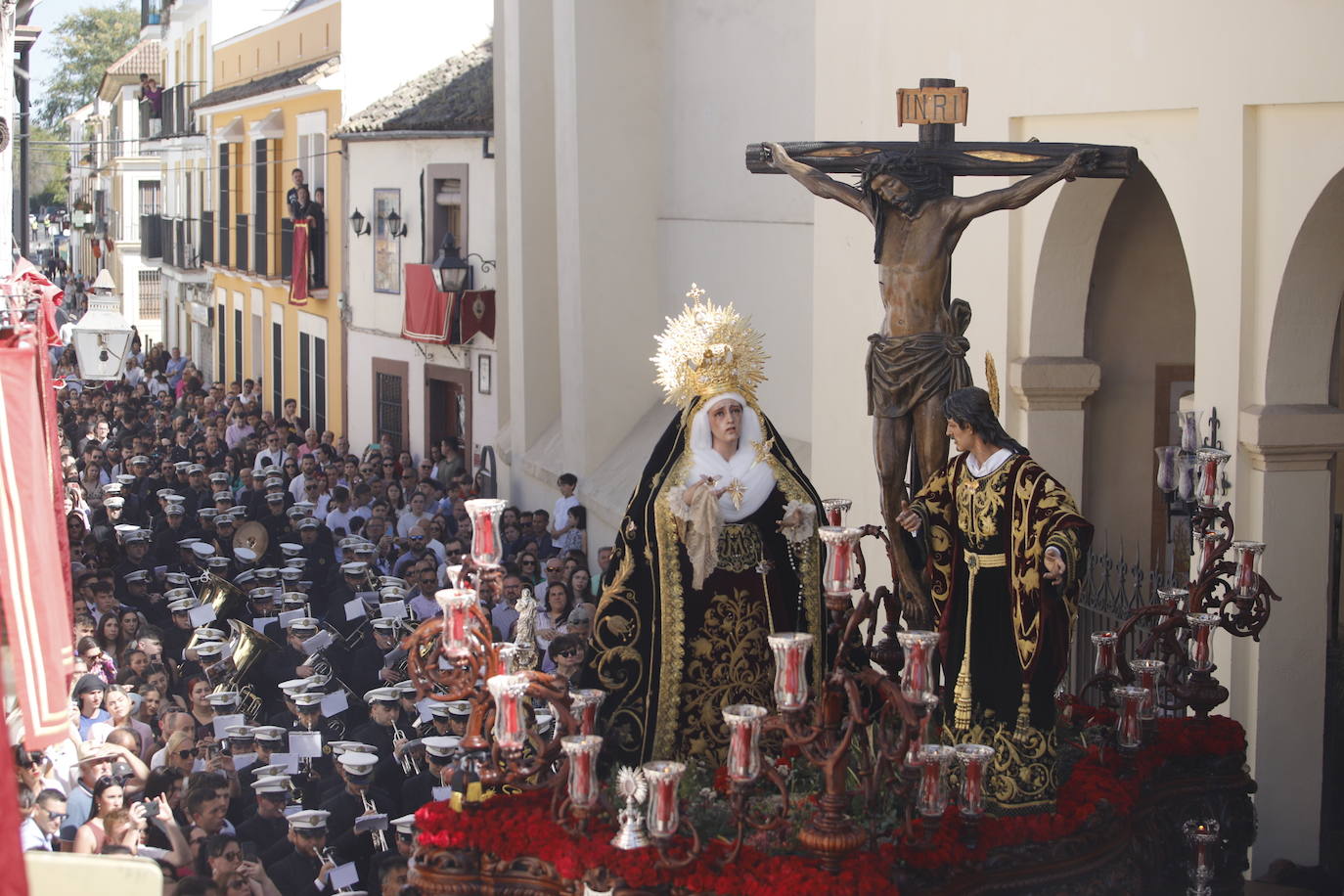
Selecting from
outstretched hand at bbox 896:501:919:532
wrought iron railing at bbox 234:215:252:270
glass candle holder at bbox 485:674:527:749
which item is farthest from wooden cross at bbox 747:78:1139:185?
wrought iron railing at bbox 234:215:252:270

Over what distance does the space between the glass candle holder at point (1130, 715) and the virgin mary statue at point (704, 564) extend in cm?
117

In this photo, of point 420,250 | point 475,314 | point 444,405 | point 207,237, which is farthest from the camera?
point 207,237

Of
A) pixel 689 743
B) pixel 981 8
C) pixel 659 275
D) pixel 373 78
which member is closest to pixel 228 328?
pixel 373 78

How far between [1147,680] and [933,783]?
4.98 ft

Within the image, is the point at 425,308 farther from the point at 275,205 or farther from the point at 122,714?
the point at 122,714

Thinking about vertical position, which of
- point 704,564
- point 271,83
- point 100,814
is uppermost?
point 271,83

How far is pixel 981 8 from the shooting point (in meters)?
10.3

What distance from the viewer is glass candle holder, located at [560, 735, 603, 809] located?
20.6 ft

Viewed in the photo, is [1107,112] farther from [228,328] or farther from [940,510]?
[228,328]

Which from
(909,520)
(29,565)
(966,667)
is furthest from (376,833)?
(909,520)

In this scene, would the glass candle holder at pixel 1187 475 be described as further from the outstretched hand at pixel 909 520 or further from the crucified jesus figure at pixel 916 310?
the outstretched hand at pixel 909 520

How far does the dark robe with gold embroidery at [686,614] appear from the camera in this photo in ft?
24.2

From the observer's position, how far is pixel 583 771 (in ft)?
20.7

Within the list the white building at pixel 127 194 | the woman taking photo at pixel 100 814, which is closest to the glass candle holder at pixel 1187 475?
the woman taking photo at pixel 100 814
